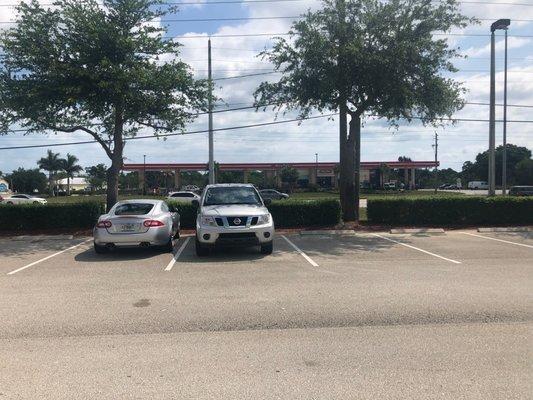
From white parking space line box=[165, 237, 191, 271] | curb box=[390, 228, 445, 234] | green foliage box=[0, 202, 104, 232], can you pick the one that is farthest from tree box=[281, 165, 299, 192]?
white parking space line box=[165, 237, 191, 271]

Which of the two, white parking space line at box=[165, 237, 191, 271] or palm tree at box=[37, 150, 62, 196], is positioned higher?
palm tree at box=[37, 150, 62, 196]

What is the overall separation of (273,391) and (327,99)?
1513 cm

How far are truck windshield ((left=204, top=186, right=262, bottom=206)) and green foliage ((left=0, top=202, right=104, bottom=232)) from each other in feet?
24.4

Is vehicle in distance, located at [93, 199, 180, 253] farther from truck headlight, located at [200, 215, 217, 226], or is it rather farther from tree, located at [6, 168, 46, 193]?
tree, located at [6, 168, 46, 193]

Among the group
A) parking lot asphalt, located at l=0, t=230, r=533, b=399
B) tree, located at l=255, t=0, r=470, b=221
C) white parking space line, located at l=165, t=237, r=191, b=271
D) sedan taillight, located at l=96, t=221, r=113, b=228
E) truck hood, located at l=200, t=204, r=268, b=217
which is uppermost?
tree, located at l=255, t=0, r=470, b=221

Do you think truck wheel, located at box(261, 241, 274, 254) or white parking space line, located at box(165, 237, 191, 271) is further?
truck wheel, located at box(261, 241, 274, 254)

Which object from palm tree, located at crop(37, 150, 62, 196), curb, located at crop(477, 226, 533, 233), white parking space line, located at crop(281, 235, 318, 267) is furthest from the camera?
palm tree, located at crop(37, 150, 62, 196)

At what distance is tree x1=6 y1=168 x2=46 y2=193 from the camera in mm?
116750

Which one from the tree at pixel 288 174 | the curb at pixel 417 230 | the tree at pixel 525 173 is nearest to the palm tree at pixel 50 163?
the tree at pixel 288 174

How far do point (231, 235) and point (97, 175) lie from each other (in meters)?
111

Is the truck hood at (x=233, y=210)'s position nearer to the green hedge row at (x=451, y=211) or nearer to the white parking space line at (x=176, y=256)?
the white parking space line at (x=176, y=256)

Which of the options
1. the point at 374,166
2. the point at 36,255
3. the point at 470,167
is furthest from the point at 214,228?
the point at 470,167

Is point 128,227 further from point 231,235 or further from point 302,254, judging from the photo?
point 302,254

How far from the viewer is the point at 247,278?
369 inches
